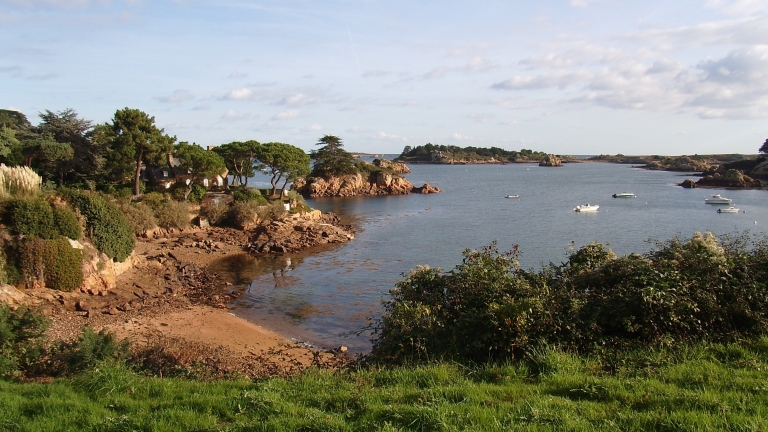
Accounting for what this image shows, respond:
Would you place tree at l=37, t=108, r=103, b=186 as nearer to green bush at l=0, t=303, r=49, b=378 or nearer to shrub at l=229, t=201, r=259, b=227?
shrub at l=229, t=201, r=259, b=227

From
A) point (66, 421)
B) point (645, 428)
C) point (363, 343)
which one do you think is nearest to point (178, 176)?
point (363, 343)

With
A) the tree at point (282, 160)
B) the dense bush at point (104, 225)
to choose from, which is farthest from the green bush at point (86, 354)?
the tree at point (282, 160)

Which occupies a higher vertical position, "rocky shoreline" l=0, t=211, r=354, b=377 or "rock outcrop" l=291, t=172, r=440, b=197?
"rock outcrop" l=291, t=172, r=440, b=197

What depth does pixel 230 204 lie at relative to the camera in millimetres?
38469

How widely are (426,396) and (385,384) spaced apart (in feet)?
2.79

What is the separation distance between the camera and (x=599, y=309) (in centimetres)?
701

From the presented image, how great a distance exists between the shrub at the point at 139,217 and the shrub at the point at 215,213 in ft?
17.6

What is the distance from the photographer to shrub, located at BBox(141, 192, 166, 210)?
3288 centimetres

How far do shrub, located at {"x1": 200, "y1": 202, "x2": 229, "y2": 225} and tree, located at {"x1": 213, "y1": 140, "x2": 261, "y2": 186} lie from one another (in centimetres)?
1263

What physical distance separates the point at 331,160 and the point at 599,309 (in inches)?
2810

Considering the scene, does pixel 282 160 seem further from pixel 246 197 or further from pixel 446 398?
pixel 446 398

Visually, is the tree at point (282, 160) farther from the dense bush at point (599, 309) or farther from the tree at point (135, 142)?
the dense bush at point (599, 309)

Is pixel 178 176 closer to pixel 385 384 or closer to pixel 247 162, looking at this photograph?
pixel 247 162

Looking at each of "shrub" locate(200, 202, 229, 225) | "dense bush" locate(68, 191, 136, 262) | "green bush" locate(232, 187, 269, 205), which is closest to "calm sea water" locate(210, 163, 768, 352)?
"dense bush" locate(68, 191, 136, 262)
